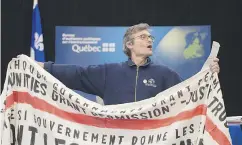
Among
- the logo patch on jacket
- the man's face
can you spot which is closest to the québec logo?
the man's face

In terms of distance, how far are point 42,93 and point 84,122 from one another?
0.27 meters

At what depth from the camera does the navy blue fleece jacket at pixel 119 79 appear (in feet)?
8.41

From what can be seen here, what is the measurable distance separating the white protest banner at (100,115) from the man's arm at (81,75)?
18cm

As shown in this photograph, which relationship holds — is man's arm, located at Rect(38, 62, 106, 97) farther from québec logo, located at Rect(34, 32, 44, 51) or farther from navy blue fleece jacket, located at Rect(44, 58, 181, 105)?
québec logo, located at Rect(34, 32, 44, 51)

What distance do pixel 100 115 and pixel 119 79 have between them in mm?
317

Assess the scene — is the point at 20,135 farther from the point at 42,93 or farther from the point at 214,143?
the point at 214,143

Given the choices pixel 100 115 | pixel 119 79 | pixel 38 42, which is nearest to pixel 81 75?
pixel 119 79

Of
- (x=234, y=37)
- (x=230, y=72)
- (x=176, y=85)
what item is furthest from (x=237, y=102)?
(x=176, y=85)

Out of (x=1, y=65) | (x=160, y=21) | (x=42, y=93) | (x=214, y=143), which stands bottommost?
(x=214, y=143)

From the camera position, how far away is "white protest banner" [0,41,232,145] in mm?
2299

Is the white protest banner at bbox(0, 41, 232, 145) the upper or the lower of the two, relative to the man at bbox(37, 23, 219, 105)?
lower

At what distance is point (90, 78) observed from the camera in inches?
104

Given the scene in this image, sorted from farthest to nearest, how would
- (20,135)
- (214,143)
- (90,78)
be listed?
1. (90,78)
2. (20,135)
3. (214,143)

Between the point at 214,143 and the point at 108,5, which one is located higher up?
the point at 108,5
